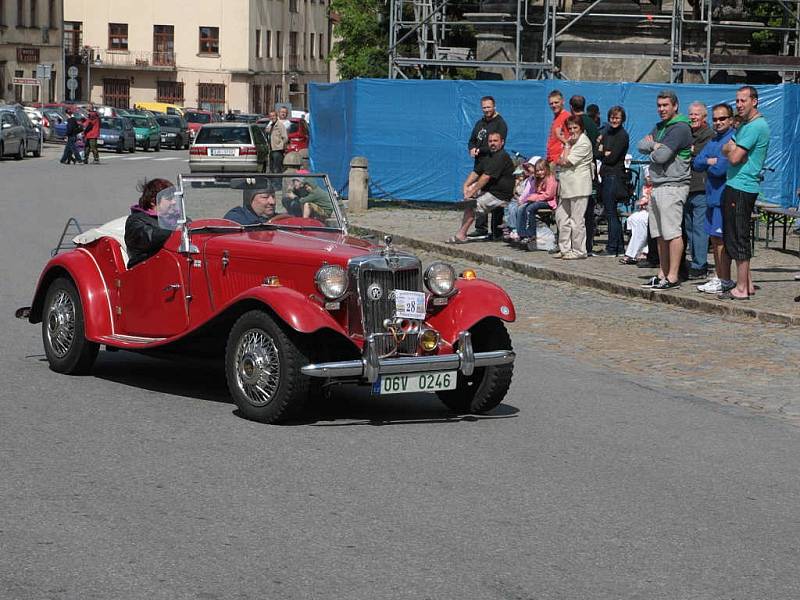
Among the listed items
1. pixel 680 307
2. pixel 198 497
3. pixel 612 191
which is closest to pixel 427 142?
pixel 612 191

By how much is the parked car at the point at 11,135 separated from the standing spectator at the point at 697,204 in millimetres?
34743

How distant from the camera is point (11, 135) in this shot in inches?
1881

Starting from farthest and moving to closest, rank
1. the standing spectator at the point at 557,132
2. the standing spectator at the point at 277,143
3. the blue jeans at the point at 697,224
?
the standing spectator at the point at 277,143 < the standing spectator at the point at 557,132 < the blue jeans at the point at 697,224

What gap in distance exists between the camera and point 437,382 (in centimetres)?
898

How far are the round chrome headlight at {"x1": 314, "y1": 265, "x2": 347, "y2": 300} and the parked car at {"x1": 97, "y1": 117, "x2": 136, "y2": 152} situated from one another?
5267 centimetres

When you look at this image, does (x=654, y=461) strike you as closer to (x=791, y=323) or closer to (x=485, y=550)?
(x=485, y=550)

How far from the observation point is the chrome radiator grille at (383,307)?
29.6 ft

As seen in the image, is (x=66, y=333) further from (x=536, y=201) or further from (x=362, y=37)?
(x=362, y=37)

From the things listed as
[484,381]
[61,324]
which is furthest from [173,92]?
[484,381]

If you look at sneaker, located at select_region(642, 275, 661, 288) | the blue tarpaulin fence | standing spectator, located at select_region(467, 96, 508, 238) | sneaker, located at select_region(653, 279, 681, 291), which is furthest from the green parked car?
sneaker, located at select_region(653, 279, 681, 291)

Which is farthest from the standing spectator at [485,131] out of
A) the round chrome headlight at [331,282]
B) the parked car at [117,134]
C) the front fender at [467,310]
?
the parked car at [117,134]

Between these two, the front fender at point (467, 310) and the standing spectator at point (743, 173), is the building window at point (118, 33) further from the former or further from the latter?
the front fender at point (467, 310)

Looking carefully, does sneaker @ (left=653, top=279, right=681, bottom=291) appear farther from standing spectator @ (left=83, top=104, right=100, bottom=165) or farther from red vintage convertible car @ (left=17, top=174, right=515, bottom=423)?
standing spectator @ (left=83, top=104, right=100, bottom=165)

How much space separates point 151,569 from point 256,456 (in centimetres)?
214
